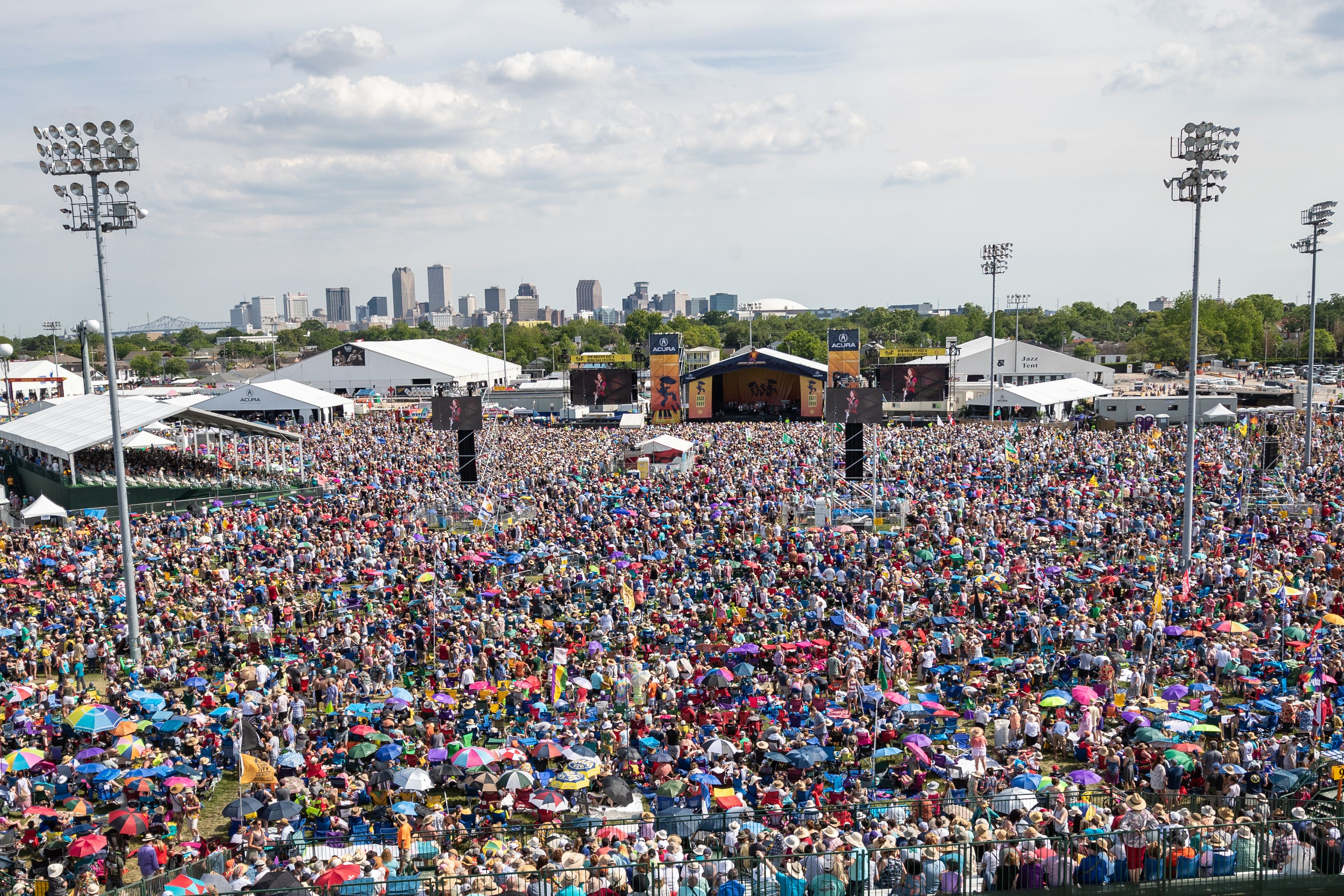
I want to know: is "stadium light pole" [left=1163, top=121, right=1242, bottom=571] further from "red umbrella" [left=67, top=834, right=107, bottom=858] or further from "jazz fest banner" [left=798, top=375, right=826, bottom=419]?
"jazz fest banner" [left=798, top=375, right=826, bottom=419]

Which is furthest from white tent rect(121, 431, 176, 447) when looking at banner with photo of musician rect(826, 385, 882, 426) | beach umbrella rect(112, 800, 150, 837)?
beach umbrella rect(112, 800, 150, 837)

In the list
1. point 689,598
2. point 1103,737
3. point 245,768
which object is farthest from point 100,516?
point 1103,737

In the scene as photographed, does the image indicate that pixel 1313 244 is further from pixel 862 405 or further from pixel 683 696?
pixel 683 696

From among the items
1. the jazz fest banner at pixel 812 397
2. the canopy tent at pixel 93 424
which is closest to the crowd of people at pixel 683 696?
the canopy tent at pixel 93 424

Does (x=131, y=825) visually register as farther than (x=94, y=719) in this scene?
No

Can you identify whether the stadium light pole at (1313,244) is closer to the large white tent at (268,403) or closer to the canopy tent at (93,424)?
the canopy tent at (93,424)

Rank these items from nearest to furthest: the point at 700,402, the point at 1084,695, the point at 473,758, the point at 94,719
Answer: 1. the point at 473,758
2. the point at 94,719
3. the point at 1084,695
4. the point at 700,402

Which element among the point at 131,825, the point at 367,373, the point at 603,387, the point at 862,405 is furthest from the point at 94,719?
the point at 367,373
